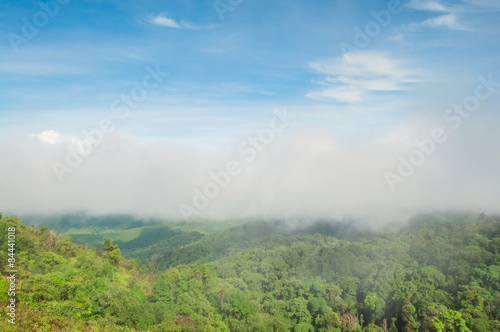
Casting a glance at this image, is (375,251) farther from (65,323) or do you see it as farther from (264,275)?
(65,323)

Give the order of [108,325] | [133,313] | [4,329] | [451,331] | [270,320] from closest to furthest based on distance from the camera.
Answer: [4,329] < [108,325] < [133,313] < [451,331] < [270,320]

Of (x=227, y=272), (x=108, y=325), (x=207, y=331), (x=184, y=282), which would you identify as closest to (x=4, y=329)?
(x=108, y=325)

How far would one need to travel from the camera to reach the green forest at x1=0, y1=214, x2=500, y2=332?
3962 cm

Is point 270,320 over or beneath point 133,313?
beneath

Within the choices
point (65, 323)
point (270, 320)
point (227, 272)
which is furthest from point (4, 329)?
point (227, 272)

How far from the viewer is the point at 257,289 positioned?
94500mm

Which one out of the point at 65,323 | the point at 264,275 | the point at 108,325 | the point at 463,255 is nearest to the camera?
the point at 65,323

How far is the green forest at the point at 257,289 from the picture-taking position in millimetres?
39625

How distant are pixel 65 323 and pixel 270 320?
126 ft

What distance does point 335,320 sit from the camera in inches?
2677

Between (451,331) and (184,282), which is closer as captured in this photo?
(451,331)

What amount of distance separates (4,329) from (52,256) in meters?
30.6

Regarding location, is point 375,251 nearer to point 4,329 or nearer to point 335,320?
point 335,320

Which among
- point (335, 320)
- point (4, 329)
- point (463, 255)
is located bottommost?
point (335, 320)
